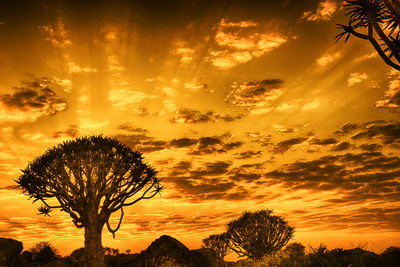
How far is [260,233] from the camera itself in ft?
93.6

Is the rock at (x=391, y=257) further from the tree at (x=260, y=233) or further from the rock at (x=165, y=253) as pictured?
the tree at (x=260, y=233)

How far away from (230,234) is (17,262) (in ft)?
67.3

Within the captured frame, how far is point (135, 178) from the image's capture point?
16469mm

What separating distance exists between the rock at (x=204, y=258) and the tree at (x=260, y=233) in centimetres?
1030

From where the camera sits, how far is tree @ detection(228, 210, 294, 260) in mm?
28375

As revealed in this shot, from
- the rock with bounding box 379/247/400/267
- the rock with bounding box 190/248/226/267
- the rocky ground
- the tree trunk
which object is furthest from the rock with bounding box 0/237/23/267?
the rock with bounding box 379/247/400/267

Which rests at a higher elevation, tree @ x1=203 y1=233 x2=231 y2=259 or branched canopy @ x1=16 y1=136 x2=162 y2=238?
branched canopy @ x1=16 y1=136 x2=162 y2=238

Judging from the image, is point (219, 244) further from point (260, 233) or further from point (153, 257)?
point (153, 257)

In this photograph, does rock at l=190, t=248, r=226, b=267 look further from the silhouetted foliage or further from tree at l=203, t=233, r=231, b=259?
tree at l=203, t=233, r=231, b=259

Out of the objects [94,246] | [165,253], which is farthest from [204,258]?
[94,246]

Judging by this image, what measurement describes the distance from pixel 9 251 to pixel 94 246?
5.35 meters

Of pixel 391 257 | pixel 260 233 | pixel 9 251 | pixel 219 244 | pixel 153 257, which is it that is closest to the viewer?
pixel 391 257

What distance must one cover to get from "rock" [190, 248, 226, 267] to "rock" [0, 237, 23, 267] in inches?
395

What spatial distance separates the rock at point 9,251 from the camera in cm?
1582
